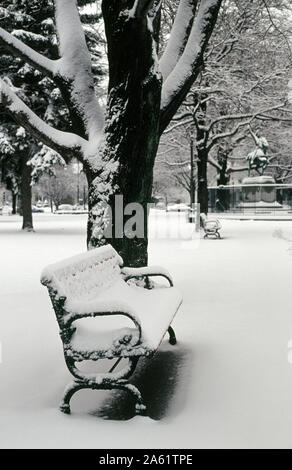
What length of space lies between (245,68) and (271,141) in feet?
62.3

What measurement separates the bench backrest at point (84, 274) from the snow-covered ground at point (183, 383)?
0.80m

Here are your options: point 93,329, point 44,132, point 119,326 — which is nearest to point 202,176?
point 44,132

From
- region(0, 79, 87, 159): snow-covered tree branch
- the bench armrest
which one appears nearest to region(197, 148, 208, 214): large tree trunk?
region(0, 79, 87, 159): snow-covered tree branch

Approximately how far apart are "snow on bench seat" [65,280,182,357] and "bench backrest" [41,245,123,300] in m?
0.12

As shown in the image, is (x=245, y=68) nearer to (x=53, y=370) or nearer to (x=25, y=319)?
(x=25, y=319)

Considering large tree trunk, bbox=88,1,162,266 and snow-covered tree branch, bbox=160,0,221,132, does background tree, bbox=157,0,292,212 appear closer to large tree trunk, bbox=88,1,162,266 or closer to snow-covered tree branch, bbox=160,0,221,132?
snow-covered tree branch, bbox=160,0,221,132

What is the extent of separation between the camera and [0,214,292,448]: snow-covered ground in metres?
3.43

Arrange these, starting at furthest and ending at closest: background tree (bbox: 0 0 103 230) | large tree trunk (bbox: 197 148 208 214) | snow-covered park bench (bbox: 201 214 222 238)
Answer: large tree trunk (bbox: 197 148 208 214), background tree (bbox: 0 0 103 230), snow-covered park bench (bbox: 201 214 222 238)

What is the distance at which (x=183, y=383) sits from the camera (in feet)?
14.7

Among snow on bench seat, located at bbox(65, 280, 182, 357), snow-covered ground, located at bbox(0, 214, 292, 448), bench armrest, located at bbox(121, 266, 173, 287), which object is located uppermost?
bench armrest, located at bbox(121, 266, 173, 287)

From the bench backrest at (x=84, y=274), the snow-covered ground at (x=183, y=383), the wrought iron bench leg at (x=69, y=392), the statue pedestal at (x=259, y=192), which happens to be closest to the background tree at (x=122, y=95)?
the snow-covered ground at (x=183, y=383)

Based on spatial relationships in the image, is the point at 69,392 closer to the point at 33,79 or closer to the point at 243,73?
the point at 243,73

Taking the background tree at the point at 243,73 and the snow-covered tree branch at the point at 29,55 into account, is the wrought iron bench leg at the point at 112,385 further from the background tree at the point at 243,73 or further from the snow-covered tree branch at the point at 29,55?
the background tree at the point at 243,73

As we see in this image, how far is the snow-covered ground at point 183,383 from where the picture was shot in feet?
11.3
